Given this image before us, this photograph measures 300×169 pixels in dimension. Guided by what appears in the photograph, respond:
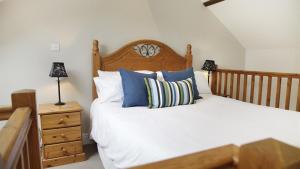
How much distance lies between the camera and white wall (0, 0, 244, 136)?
2484mm

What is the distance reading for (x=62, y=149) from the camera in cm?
238

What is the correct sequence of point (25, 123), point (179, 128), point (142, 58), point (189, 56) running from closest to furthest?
1. point (25, 123)
2. point (179, 128)
3. point (142, 58)
4. point (189, 56)

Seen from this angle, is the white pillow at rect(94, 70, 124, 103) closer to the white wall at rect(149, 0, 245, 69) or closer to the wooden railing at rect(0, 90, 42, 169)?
the white wall at rect(149, 0, 245, 69)

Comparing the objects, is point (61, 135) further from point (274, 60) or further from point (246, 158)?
point (274, 60)

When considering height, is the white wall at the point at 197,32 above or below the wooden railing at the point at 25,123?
above

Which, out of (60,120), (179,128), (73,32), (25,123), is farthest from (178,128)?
(73,32)

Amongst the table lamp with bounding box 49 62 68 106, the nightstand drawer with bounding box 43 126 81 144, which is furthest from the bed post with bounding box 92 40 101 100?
the nightstand drawer with bounding box 43 126 81 144

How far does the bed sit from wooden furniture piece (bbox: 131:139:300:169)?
0.65 meters

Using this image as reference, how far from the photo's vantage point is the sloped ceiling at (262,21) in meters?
2.94

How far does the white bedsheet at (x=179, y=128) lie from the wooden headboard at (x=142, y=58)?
70cm

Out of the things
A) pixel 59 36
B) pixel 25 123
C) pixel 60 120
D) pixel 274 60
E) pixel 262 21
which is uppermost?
pixel 262 21

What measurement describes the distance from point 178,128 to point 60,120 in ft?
4.53

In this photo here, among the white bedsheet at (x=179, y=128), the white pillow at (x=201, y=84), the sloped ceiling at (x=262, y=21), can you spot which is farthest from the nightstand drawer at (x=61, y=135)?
the sloped ceiling at (x=262, y=21)

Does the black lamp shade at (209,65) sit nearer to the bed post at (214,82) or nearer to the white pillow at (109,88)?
the bed post at (214,82)
